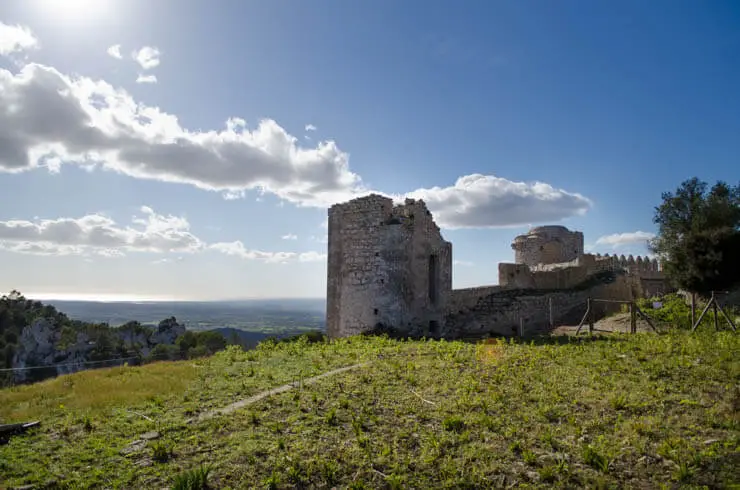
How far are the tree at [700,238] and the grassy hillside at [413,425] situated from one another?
7968 millimetres

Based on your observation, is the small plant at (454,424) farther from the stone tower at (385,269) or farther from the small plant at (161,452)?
the stone tower at (385,269)

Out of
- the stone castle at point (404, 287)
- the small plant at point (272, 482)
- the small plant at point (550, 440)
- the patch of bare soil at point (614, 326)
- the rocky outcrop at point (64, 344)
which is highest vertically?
the stone castle at point (404, 287)

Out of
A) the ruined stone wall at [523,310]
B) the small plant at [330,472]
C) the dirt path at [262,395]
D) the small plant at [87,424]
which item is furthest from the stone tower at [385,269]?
the small plant at [330,472]

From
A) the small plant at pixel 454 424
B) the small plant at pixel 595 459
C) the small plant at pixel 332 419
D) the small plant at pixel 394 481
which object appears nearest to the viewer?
the small plant at pixel 394 481

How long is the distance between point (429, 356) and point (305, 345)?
503 centimetres

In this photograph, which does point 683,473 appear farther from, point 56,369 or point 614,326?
point 614,326

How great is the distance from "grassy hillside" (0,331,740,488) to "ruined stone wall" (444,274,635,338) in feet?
24.9

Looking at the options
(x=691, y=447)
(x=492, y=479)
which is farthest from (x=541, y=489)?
(x=691, y=447)

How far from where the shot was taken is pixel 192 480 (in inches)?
220

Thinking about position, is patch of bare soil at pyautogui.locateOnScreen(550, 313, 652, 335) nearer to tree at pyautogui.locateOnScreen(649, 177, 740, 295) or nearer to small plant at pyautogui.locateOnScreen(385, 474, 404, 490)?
tree at pyautogui.locateOnScreen(649, 177, 740, 295)

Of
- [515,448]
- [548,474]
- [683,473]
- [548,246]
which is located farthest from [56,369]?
[548,246]

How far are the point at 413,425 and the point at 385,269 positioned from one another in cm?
1008

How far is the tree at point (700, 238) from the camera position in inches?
695

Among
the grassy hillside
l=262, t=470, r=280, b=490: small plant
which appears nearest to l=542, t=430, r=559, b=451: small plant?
the grassy hillside
